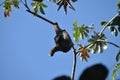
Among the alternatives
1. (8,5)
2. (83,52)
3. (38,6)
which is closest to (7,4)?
(8,5)

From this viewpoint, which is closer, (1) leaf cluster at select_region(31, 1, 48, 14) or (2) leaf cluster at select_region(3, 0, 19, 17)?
(1) leaf cluster at select_region(31, 1, 48, 14)

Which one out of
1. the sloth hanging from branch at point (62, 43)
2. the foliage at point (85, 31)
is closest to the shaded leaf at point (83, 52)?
the foliage at point (85, 31)

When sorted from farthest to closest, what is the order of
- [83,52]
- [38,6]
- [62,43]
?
[38,6]
[83,52]
[62,43]

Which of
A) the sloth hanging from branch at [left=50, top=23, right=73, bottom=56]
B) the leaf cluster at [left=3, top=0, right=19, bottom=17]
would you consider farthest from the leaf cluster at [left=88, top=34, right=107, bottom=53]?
the leaf cluster at [left=3, top=0, right=19, bottom=17]

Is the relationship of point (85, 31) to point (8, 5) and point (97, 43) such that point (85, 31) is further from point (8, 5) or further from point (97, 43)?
point (8, 5)

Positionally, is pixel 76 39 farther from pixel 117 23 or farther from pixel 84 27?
pixel 117 23

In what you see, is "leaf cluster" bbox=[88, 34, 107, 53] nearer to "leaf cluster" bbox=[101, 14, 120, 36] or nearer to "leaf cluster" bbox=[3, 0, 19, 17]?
"leaf cluster" bbox=[101, 14, 120, 36]

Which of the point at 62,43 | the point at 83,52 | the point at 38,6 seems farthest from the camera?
the point at 38,6

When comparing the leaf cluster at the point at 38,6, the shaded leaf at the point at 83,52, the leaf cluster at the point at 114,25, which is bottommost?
the shaded leaf at the point at 83,52

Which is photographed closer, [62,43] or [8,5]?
[62,43]

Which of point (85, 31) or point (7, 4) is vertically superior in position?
point (7, 4)

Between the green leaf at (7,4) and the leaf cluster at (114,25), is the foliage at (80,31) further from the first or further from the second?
the green leaf at (7,4)

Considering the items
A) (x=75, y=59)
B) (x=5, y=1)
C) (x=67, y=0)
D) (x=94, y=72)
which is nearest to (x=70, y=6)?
(x=67, y=0)

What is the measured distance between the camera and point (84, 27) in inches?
134
